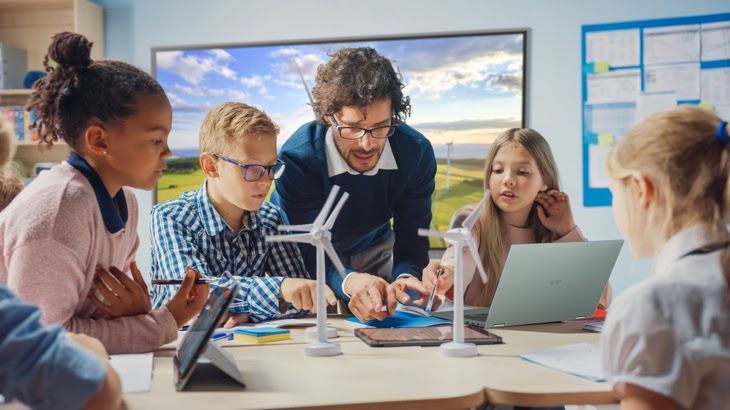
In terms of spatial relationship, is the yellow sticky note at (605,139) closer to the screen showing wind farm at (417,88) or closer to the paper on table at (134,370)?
the screen showing wind farm at (417,88)

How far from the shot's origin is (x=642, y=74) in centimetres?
368

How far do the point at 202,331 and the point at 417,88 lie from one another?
2835 millimetres

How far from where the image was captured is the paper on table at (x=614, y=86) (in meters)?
3.69

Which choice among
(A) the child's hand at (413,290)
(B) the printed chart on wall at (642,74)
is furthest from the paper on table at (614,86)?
(A) the child's hand at (413,290)

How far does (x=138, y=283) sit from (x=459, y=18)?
276 cm

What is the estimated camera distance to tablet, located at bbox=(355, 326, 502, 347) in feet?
5.50

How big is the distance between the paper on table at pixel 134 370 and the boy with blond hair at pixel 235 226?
1.50 feet

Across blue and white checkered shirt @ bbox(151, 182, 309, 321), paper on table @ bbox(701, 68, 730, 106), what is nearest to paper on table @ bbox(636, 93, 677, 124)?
paper on table @ bbox(701, 68, 730, 106)

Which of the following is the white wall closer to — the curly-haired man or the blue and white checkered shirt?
the curly-haired man

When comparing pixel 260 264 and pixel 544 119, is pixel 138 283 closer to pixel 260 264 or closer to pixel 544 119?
pixel 260 264

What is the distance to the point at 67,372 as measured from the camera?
90cm

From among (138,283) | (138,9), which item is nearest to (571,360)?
(138,283)

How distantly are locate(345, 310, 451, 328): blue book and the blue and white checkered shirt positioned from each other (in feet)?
0.82

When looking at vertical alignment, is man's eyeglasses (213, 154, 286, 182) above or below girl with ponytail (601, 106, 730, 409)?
above
